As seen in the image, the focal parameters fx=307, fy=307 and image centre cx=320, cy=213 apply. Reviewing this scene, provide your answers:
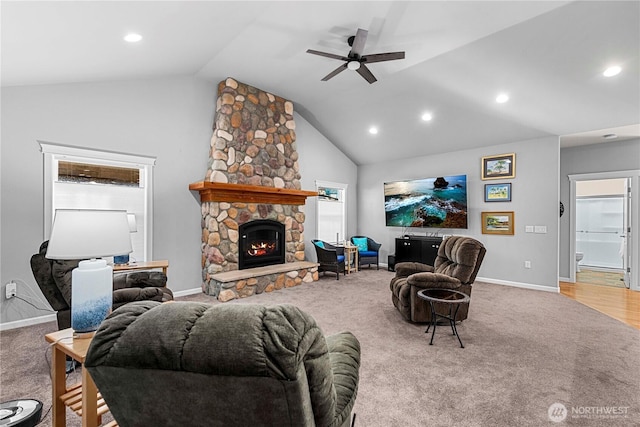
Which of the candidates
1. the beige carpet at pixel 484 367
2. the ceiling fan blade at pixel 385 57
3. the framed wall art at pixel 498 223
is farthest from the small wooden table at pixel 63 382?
the framed wall art at pixel 498 223

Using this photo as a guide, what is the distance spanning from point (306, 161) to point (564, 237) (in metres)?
5.35

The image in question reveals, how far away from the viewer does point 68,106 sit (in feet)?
12.2

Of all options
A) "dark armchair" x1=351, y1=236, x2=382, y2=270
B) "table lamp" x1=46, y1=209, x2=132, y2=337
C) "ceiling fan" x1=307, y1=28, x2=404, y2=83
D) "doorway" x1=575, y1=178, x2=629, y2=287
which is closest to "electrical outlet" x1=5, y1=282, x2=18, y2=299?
"table lamp" x1=46, y1=209, x2=132, y2=337

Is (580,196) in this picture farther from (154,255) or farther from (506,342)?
(154,255)

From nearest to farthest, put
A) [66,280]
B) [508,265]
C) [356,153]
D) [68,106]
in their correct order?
[66,280], [68,106], [508,265], [356,153]

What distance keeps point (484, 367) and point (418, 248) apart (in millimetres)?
4024

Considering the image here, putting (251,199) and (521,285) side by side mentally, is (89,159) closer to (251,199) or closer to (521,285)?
(251,199)

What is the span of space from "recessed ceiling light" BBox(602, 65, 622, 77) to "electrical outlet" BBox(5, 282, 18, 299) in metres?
7.37

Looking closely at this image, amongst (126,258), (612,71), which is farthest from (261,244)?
(612,71)

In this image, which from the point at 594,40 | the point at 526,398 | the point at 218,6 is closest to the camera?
the point at 526,398

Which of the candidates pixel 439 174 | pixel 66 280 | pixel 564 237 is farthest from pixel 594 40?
pixel 66 280

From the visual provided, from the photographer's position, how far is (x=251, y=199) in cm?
528

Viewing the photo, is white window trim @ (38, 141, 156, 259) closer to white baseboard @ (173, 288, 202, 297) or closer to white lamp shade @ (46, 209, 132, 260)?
white baseboard @ (173, 288, 202, 297)

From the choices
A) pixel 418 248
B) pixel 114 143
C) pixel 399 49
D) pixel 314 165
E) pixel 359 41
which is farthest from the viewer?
pixel 314 165
